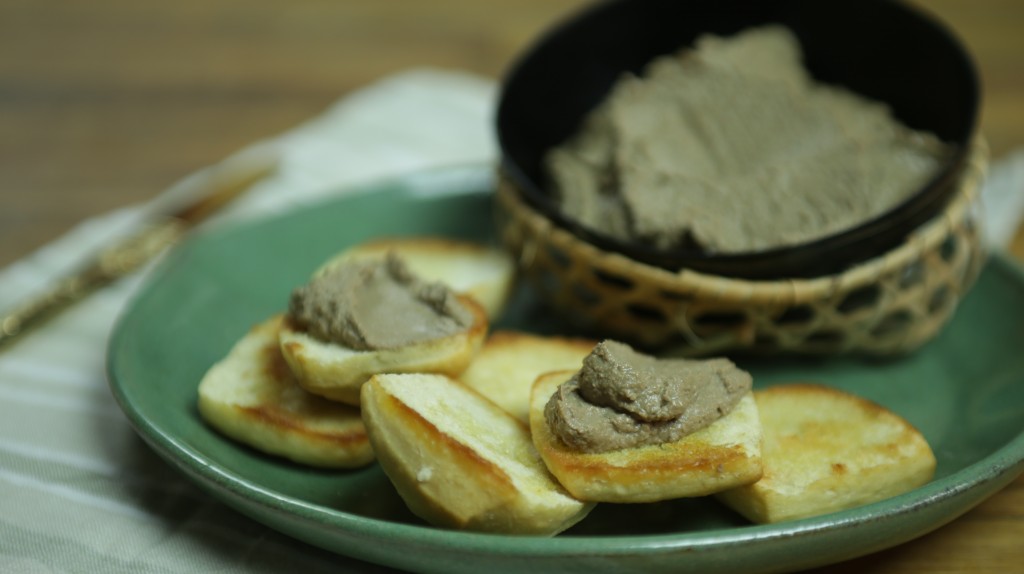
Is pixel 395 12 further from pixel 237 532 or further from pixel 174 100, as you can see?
pixel 237 532

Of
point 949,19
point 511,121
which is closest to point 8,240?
point 511,121

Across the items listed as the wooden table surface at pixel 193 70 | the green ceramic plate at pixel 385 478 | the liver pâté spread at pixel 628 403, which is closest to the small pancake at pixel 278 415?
the green ceramic plate at pixel 385 478

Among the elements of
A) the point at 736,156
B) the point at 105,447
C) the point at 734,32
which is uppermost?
the point at 734,32

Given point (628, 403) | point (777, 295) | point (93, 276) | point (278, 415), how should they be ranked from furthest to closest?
point (93, 276)
point (777, 295)
point (278, 415)
point (628, 403)

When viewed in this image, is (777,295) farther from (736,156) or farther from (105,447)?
(105,447)

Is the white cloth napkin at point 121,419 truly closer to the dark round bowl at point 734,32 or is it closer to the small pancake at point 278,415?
the small pancake at point 278,415

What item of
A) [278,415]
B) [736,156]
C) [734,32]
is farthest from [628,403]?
[734,32]
